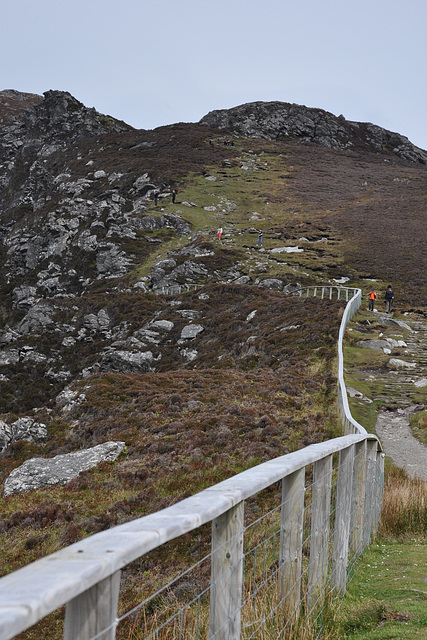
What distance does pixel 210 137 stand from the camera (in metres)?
91.6

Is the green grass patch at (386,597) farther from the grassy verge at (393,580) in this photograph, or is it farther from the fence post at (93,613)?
the fence post at (93,613)

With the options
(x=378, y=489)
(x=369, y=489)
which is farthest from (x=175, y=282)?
(x=369, y=489)

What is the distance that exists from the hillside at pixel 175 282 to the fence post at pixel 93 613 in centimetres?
966

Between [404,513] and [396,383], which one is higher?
[396,383]

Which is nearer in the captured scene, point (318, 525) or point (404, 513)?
point (318, 525)

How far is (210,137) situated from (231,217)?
36070 mm

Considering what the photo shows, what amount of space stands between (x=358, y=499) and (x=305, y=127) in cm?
10479

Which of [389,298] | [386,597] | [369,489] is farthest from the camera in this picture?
[389,298]

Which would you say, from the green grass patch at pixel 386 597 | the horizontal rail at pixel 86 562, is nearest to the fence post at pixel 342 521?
the green grass patch at pixel 386 597

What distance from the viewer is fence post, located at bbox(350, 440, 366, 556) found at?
21.0 ft

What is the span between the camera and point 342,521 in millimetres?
5363

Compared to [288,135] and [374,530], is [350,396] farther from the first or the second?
[288,135]

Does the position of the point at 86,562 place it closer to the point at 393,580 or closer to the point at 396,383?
the point at 393,580

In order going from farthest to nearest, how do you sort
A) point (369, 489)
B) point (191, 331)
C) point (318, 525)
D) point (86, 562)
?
point (191, 331), point (369, 489), point (318, 525), point (86, 562)
